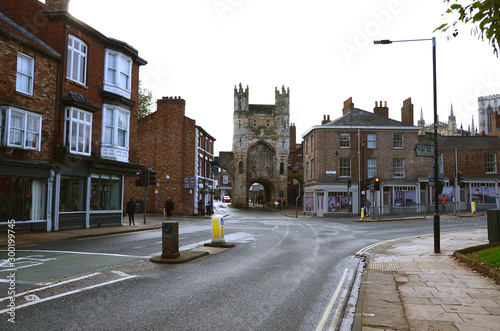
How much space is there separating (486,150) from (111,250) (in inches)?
1792

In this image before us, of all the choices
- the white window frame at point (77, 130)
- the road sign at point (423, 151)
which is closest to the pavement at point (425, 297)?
the road sign at point (423, 151)

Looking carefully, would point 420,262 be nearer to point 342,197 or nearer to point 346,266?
point 346,266

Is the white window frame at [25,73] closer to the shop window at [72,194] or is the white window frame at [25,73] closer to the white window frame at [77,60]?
the white window frame at [77,60]

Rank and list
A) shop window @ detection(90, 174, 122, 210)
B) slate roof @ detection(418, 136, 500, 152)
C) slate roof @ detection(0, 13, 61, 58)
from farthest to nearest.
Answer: slate roof @ detection(418, 136, 500, 152)
shop window @ detection(90, 174, 122, 210)
slate roof @ detection(0, 13, 61, 58)

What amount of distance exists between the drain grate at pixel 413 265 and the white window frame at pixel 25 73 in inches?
621

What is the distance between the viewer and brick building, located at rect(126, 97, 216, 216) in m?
37.8

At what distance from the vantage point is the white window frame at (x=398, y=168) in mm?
41875

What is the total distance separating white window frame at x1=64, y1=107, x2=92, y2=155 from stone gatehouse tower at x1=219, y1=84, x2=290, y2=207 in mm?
43685

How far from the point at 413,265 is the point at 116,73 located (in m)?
19.0

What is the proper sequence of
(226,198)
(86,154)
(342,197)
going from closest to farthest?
(86,154)
(342,197)
(226,198)

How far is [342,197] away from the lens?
40781mm

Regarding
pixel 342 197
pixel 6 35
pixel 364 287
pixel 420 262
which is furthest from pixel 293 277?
pixel 342 197

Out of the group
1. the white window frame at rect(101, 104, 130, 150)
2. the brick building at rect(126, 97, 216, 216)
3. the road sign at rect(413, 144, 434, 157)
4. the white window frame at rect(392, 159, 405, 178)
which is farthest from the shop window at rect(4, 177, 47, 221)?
the white window frame at rect(392, 159, 405, 178)

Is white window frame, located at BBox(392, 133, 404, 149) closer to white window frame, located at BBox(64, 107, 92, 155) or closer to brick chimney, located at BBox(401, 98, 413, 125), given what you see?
brick chimney, located at BBox(401, 98, 413, 125)
